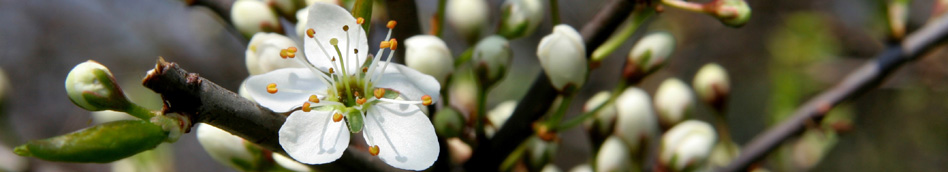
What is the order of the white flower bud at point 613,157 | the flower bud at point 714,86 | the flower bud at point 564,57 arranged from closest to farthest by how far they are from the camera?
1. the flower bud at point 564,57
2. the white flower bud at point 613,157
3. the flower bud at point 714,86

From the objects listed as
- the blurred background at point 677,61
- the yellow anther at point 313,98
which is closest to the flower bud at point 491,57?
the yellow anther at point 313,98

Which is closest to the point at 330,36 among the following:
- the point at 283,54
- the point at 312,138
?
the point at 283,54

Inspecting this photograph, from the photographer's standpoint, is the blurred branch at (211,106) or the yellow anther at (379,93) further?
the yellow anther at (379,93)

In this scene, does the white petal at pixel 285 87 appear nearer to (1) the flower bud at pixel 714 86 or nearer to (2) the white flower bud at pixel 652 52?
(2) the white flower bud at pixel 652 52

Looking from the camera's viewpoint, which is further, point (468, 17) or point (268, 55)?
point (468, 17)

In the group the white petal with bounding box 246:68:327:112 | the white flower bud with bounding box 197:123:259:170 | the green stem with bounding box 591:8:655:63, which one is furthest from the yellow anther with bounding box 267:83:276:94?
Result: the green stem with bounding box 591:8:655:63

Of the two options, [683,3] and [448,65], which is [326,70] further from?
[683,3]

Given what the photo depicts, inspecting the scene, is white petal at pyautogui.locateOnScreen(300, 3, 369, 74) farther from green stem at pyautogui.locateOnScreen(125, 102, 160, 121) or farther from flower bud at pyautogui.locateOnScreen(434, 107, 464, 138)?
green stem at pyautogui.locateOnScreen(125, 102, 160, 121)

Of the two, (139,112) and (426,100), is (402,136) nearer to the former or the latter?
(426,100)
